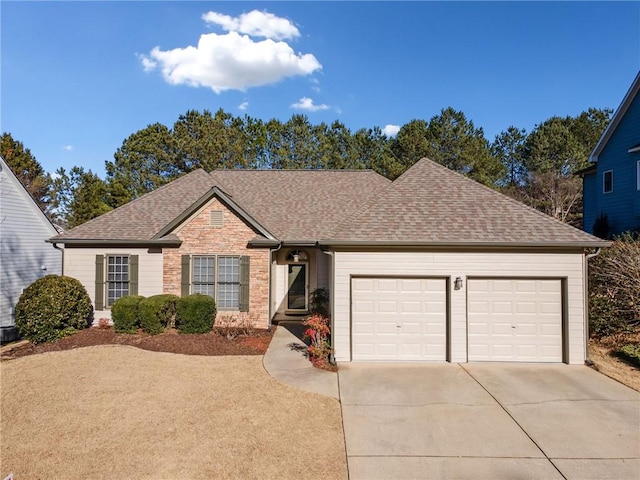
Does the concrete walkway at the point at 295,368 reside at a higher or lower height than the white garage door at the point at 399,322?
lower

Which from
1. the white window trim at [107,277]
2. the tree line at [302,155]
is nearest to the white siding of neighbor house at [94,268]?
the white window trim at [107,277]

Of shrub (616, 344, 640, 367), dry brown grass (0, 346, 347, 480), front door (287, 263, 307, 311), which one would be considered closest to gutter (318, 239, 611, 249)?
shrub (616, 344, 640, 367)

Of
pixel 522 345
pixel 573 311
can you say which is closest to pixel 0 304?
pixel 522 345

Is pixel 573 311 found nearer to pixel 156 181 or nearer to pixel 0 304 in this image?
pixel 0 304

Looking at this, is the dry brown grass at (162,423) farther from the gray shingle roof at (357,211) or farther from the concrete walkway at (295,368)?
the gray shingle roof at (357,211)

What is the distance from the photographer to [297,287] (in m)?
14.3

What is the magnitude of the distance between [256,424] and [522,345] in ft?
23.3

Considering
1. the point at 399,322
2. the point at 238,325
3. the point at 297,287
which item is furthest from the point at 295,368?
the point at 297,287

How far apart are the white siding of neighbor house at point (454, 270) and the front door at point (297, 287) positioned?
5.32m

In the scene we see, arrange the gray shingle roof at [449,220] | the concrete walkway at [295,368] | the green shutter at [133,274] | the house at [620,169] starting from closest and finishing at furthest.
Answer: the concrete walkway at [295,368] → the gray shingle roof at [449,220] → the green shutter at [133,274] → the house at [620,169]

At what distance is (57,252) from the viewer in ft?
54.4

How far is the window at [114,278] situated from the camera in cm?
1238

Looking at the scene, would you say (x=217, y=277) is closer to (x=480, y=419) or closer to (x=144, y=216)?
(x=144, y=216)

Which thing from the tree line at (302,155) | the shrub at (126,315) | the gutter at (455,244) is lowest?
the shrub at (126,315)
